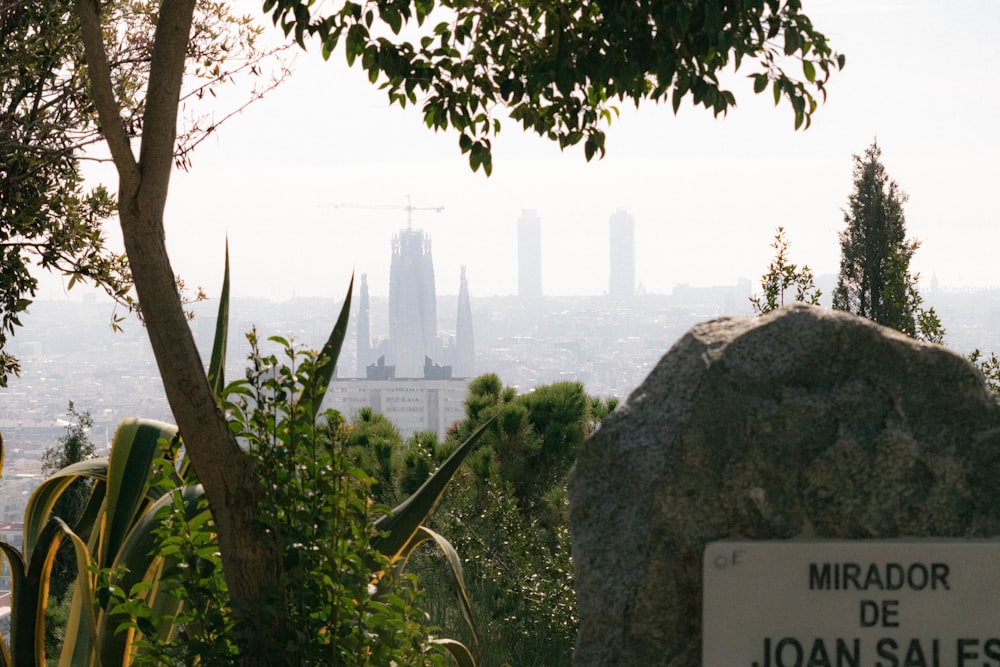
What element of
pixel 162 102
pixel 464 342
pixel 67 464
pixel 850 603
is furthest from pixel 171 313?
pixel 464 342

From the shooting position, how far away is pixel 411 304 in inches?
1444

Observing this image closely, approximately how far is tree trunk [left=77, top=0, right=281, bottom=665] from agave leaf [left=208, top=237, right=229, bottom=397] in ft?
1.81

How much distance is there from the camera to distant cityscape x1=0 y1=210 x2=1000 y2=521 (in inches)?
259

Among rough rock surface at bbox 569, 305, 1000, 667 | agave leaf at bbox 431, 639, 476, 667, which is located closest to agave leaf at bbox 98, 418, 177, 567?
agave leaf at bbox 431, 639, 476, 667

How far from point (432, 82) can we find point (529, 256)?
63327 mm

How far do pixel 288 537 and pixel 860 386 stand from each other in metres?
1.36

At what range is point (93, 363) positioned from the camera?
467 inches

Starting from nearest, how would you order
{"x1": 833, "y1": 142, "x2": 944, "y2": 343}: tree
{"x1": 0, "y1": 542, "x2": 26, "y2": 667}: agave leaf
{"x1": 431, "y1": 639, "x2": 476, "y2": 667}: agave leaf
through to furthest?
1. {"x1": 431, "y1": 639, "x2": 476, "y2": 667}: agave leaf
2. {"x1": 0, "y1": 542, "x2": 26, "y2": 667}: agave leaf
3. {"x1": 833, "y1": 142, "x2": 944, "y2": 343}: tree

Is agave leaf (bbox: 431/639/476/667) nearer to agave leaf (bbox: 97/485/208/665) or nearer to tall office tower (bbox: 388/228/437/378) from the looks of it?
agave leaf (bbox: 97/485/208/665)

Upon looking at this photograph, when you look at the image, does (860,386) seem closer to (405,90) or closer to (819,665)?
(819,665)

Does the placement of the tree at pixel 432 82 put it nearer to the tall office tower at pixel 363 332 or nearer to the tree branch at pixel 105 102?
the tree branch at pixel 105 102

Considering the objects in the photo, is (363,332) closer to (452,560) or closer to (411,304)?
(411,304)

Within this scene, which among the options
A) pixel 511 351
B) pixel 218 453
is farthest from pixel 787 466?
pixel 511 351

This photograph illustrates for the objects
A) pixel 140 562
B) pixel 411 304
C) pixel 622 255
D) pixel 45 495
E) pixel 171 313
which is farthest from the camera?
pixel 622 255
